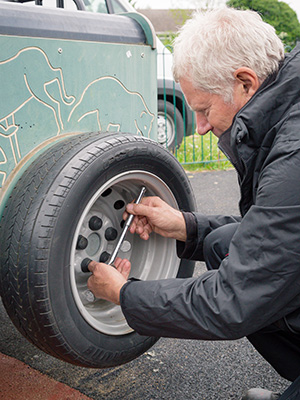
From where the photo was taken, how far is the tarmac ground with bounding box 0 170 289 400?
211cm

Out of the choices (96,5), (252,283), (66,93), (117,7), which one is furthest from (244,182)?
(117,7)

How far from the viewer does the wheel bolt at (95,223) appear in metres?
2.09

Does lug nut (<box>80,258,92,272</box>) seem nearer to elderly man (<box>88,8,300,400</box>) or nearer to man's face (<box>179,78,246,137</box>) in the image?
elderly man (<box>88,8,300,400</box>)

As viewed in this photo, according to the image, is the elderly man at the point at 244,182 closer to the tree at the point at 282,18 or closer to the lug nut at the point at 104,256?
the lug nut at the point at 104,256

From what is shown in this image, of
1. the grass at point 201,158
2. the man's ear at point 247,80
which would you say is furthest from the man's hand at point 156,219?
the grass at point 201,158

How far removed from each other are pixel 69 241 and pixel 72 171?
25 cm

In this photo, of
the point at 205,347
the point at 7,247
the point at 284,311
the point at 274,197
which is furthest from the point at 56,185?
the point at 205,347

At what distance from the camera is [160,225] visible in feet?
7.09

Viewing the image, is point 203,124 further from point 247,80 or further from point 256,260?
point 256,260

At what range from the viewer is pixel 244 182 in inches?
66.8

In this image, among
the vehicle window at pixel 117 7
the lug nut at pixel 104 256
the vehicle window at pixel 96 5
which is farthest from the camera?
the vehicle window at pixel 117 7

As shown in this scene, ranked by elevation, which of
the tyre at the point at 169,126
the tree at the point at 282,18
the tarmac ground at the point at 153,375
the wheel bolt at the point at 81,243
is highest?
the wheel bolt at the point at 81,243

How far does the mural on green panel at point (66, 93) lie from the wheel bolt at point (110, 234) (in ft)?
1.46

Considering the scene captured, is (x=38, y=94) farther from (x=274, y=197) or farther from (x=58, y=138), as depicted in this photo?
(x=274, y=197)
